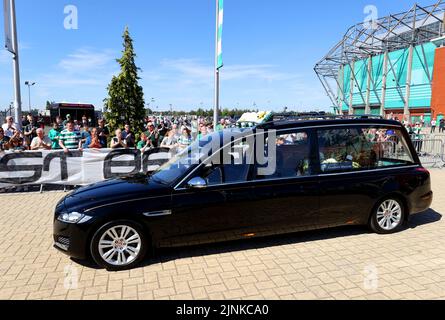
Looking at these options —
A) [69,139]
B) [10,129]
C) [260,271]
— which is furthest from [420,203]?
[10,129]

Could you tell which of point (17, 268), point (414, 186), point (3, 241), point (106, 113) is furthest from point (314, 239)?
point (106, 113)

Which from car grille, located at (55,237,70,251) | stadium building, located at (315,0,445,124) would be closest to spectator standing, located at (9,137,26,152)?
car grille, located at (55,237,70,251)

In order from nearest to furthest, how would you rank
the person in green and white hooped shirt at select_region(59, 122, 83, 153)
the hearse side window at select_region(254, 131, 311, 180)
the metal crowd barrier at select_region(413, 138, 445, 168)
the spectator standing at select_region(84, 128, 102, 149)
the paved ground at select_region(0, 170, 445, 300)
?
1. the paved ground at select_region(0, 170, 445, 300)
2. the hearse side window at select_region(254, 131, 311, 180)
3. the person in green and white hooped shirt at select_region(59, 122, 83, 153)
4. the spectator standing at select_region(84, 128, 102, 149)
5. the metal crowd barrier at select_region(413, 138, 445, 168)

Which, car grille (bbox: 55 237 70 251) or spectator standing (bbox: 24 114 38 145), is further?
spectator standing (bbox: 24 114 38 145)

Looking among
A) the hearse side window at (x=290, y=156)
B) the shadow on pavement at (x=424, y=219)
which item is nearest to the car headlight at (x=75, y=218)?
the hearse side window at (x=290, y=156)

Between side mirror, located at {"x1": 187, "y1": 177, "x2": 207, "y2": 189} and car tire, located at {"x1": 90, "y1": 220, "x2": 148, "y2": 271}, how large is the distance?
81 cm

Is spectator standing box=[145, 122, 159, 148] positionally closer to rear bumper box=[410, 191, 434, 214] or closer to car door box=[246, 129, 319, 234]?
car door box=[246, 129, 319, 234]

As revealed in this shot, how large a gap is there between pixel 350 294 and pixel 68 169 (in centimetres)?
755

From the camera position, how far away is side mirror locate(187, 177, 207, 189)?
430 centimetres

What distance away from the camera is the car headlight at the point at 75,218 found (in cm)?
405

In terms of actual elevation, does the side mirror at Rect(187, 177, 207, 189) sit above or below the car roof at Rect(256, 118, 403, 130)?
below

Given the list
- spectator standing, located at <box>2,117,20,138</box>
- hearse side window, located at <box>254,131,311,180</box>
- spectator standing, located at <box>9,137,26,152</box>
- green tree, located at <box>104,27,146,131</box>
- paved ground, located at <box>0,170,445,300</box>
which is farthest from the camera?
green tree, located at <box>104,27,146,131</box>

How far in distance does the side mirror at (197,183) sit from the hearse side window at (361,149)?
1799 millimetres

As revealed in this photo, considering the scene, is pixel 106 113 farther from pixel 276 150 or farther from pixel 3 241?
pixel 276 150
